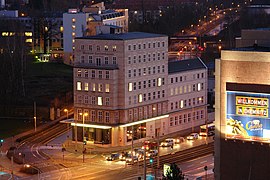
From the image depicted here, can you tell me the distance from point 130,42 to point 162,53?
12.2ft

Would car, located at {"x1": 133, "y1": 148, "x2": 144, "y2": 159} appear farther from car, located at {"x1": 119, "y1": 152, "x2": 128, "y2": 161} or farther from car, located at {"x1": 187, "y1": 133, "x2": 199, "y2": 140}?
car, located at {"x1": 187, "y1": 133, "x2": 199, "y2": 140}

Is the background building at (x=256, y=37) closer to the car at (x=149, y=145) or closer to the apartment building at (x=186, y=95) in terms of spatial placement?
the car at (x=149, y=145)

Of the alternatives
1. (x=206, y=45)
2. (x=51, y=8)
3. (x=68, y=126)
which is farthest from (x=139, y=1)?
(x=68, y=126)

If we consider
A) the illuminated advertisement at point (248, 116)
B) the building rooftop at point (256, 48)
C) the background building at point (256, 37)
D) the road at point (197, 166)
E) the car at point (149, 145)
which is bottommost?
the road at point (197, 166)

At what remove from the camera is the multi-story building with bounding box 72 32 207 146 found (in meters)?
57.3

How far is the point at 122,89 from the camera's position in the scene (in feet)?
189

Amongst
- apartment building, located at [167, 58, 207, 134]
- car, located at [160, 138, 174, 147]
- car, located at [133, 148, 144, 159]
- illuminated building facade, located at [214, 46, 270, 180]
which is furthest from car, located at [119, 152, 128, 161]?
illuminated building facade, located at [214, 46, 270, 180]

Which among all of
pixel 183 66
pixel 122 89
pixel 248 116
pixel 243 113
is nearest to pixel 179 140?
pixel 122 89

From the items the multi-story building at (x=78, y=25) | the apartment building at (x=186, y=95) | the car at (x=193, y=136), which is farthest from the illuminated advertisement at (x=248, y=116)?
the multi-story building at (x=78, y=25)

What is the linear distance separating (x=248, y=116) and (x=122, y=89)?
17.0 meters

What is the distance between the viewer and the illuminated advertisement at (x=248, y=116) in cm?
4122

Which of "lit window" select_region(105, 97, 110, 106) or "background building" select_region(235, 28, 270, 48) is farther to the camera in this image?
"lit window" select_region(105, 97, 110, 106)

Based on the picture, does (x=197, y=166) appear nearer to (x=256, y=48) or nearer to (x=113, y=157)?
(x=113, y=157)

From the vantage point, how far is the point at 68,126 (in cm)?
6312
